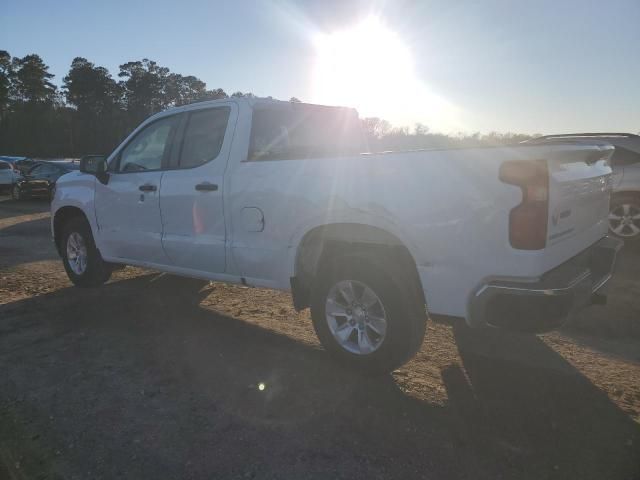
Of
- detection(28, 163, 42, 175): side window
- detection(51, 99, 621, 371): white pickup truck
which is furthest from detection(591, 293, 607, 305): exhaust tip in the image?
detection(28, 163, 42, 175): side window

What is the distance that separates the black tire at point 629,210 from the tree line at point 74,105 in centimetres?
6224

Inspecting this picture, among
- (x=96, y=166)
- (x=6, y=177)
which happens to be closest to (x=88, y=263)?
(x=96, y=166)

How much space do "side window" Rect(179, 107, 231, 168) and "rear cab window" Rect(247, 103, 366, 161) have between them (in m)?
0.33

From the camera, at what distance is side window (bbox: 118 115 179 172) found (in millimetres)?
4621

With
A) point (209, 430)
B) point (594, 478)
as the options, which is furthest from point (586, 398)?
point (209, 430)

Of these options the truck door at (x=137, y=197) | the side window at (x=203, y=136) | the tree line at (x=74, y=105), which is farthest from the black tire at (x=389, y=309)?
the tree line at (x=74, y=105)

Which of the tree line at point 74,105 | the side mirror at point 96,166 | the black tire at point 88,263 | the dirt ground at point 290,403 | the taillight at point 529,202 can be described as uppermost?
the tree line at point 74,105

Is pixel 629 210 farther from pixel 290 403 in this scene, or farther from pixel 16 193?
pixel 16 193

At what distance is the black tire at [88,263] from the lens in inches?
216

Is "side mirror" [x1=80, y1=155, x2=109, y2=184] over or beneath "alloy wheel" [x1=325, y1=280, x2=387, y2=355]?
over

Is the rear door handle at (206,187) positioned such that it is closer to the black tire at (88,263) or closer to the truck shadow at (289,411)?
the truck shadow at (289,411)

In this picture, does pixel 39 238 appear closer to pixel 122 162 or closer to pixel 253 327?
pixel 122 162

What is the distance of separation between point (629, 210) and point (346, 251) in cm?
605

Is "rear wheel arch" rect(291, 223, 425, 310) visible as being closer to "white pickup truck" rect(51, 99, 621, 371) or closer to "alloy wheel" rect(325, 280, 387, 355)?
"white pickup truck" rect(51, 99, 621, 371)
